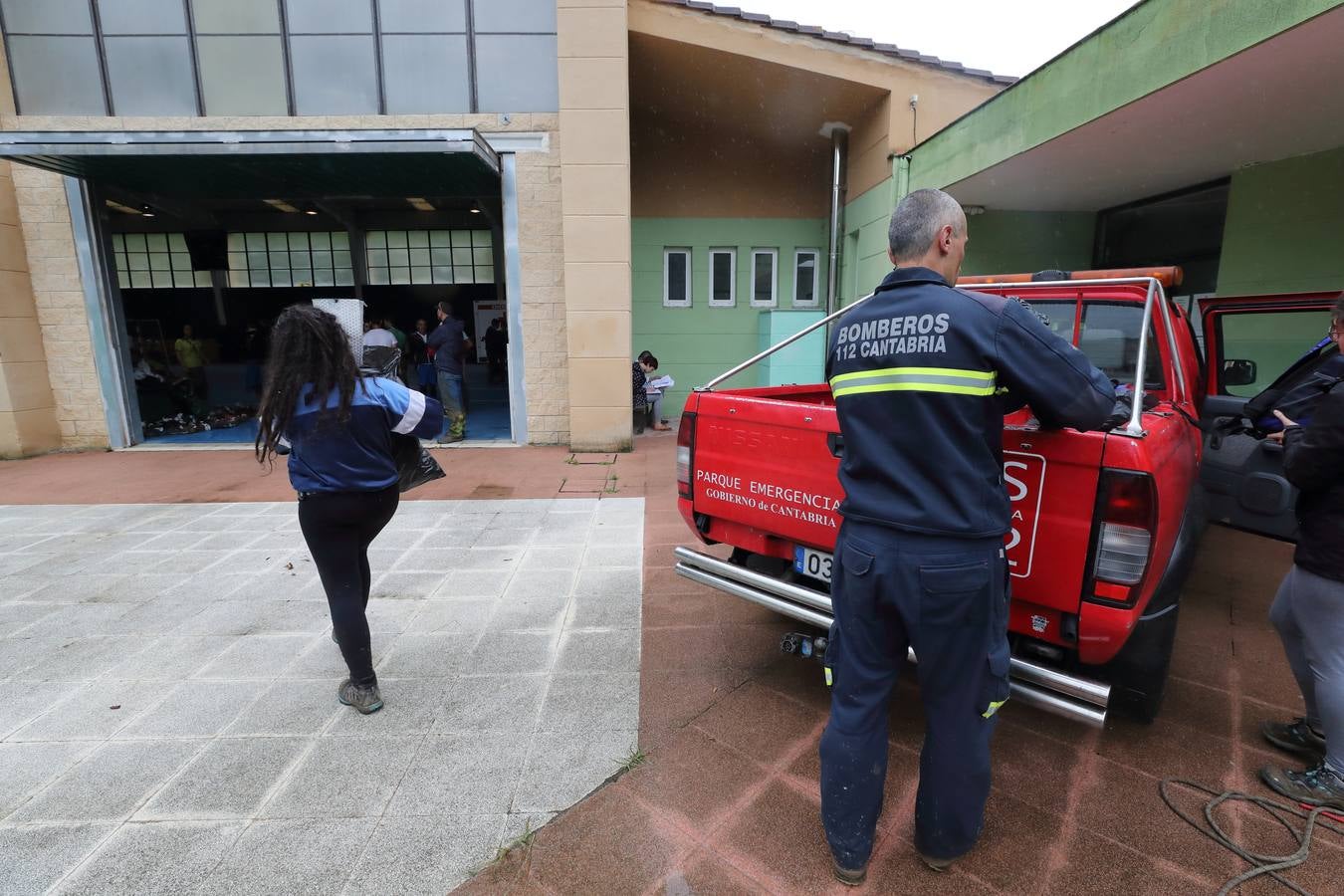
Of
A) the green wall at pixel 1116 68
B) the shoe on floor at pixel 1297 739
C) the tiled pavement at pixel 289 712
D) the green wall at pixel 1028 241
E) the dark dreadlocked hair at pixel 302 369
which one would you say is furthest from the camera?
the green wall at pixel 1028 241

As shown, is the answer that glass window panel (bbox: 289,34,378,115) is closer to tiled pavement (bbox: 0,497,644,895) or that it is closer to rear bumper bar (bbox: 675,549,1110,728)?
tiled pavement (bbox: 0,497,644,895)

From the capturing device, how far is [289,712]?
118 inches

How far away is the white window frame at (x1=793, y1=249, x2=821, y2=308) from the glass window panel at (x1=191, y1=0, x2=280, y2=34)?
8310 mm

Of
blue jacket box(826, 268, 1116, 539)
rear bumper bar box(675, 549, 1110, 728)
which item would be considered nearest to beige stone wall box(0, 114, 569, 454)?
rear bumper bar box(675, 549, 1110, 728)

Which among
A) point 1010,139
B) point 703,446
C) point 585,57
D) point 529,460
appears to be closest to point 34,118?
point 585,57

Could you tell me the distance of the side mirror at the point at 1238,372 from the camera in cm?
439

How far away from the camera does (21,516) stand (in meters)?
6.16

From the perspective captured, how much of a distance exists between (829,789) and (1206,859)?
1275 millimetres

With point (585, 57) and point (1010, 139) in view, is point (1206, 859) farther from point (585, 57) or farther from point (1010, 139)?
point (585, 57)

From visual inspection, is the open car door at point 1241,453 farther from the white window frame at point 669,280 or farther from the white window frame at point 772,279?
the white window frame at point 669,280

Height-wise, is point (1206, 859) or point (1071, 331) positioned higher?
point (1071, 331)

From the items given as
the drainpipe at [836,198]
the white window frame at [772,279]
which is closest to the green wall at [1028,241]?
the drainpipe at [836,198]

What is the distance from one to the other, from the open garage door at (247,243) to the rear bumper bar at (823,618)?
257 inches

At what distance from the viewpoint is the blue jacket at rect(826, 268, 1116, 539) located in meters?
1.78
